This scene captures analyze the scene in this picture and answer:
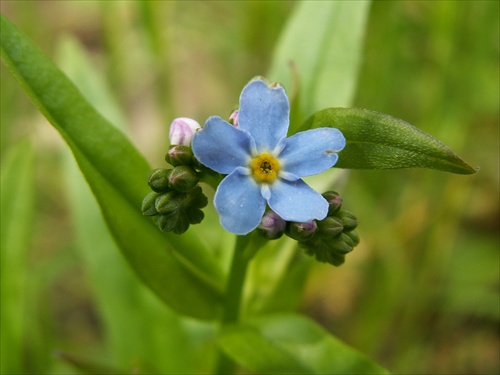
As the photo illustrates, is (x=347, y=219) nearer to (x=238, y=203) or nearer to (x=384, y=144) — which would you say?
(x=384, y=144)

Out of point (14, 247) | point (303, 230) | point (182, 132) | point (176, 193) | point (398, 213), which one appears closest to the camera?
point (303, 230)

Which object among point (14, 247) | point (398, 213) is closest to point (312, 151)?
point (14, 247)

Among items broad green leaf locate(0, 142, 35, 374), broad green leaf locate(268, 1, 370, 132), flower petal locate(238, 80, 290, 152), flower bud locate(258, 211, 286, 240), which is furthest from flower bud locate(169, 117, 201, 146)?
broad green leaf locate(0, 142, 35, 374)

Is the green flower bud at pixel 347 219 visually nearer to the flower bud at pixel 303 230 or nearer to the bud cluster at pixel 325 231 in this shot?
the bud cluster at pixel 325 231

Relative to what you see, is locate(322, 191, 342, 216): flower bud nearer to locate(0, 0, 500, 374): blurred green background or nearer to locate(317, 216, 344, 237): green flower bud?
locate(317, 216, 344, 237): green flower bud

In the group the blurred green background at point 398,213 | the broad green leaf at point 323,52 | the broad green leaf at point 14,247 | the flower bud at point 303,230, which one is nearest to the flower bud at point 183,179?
the flower bud at point 303,230
